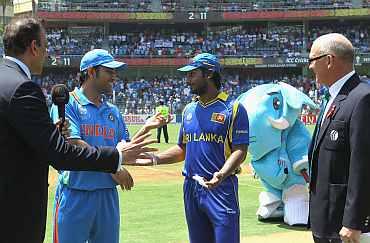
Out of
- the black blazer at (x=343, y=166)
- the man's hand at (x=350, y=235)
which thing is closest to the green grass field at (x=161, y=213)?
the black blazer at (x=343, y=166)

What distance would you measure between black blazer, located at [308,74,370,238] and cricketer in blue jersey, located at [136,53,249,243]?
123 cm

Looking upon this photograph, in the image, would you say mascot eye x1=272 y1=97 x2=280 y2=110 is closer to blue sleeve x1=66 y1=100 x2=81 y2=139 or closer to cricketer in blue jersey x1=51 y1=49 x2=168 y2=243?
cricketer in blue jersey x1=51 y1=49 x2=168 y2=243

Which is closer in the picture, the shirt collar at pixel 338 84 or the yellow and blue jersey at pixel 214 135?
the shirt collar at pixel 338 84

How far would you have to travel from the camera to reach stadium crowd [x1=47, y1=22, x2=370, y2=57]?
50688mm

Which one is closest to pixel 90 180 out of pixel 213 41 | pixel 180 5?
pixel 213 41

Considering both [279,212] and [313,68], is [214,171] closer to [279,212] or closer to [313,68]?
[313,68]

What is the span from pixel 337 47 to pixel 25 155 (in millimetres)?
2159

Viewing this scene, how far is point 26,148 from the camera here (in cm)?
330

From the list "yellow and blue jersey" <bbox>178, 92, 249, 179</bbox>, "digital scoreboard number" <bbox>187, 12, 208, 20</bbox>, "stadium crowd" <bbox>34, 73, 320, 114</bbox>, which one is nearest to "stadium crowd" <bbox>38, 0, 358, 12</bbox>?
"digital scoreboard number" <bbox>187, 12, 208, 20</bbox>

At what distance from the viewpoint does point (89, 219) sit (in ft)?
15.9

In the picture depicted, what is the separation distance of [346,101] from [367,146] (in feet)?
1.16

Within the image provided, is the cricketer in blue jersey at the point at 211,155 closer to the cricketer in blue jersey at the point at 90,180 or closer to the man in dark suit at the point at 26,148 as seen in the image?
the cricketer in blue jersey at the point at 90,180

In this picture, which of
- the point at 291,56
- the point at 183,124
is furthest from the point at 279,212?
the point at 291,56

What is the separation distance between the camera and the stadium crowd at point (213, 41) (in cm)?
5069
